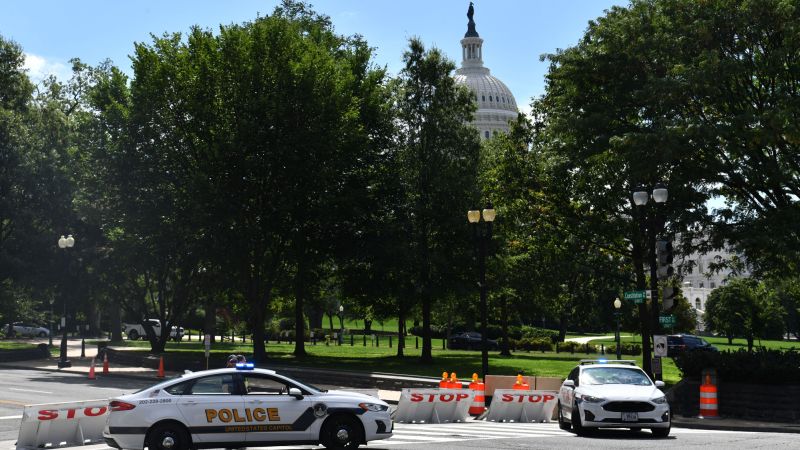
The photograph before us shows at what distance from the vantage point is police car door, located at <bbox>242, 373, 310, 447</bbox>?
14.6 metres

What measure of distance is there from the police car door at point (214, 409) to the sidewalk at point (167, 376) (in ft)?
37.5

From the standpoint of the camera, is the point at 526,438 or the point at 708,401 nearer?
the point at 526,438

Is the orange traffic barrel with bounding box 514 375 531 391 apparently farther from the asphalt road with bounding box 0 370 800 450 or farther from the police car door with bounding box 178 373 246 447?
the police car door with bounding box 178 373 246 447

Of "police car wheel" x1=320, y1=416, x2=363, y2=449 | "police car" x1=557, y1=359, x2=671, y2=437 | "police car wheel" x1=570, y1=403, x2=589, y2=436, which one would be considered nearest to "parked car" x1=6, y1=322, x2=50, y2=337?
"police car" x1=557, y1=359, x2=671, y2=437

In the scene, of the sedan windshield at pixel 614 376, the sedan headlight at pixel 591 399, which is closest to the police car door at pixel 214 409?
the sedan headlight at pixel 591 399

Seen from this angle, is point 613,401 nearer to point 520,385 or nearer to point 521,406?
point 521,406

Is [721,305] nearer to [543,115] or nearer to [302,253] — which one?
[543,115]

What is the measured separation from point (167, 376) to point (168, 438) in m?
23.8

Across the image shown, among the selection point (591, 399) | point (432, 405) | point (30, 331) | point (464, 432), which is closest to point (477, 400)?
point (432, 405)

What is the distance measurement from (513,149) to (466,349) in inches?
1096

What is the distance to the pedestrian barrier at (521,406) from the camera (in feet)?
72.3

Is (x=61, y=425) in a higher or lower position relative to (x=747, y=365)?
lower

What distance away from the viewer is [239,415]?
14.5 metres

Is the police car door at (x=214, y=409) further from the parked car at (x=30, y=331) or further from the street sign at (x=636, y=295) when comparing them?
the parked car at (x=30, y=331)
